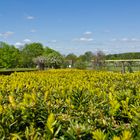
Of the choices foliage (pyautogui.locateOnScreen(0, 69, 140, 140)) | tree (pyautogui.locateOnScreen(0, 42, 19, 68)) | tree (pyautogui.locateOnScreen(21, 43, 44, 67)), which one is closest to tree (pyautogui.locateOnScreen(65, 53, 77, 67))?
tree (pyautogui.locateOnScreen(21, 43, 44, 67))

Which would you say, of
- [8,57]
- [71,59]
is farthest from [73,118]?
[8,57]

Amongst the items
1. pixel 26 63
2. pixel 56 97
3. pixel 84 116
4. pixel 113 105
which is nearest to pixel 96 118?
pixel 84 116

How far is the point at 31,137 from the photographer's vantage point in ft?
8.36

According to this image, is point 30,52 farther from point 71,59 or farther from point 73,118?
point 73,118

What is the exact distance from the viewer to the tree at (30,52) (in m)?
88.8

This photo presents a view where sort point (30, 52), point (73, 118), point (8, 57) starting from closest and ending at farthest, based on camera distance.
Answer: point (73, 118) < point (8, 57) < point (30, 52)

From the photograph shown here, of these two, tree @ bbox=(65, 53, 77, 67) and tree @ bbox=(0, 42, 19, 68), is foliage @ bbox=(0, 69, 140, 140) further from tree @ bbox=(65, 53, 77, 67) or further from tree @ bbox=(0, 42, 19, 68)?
tree @ bbox=(0, 42, 19, 68)

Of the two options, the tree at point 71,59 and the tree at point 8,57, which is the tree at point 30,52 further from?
the tree at point 71,59

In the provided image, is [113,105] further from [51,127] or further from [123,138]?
[123,138]

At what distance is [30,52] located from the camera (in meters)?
98.4

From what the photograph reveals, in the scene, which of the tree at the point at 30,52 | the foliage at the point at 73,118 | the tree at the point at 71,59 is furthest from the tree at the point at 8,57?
the foliage at the point at 73,118

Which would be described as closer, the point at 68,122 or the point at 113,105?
the point at 68,122

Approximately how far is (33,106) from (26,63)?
8514 centimetres

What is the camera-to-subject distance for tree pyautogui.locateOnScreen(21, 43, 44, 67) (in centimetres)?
8882
